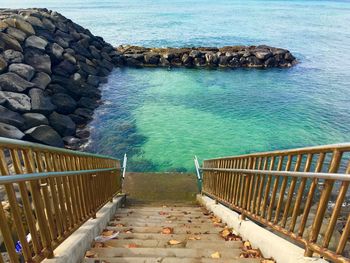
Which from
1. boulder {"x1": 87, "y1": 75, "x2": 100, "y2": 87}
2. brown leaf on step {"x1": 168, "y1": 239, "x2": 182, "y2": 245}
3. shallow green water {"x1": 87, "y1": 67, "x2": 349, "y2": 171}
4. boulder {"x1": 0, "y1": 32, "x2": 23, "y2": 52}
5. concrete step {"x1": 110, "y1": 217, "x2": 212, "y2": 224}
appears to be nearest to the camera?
brown leaf on step {"x1": 168, "y1": 239, "x2": 182, "y2": 245}

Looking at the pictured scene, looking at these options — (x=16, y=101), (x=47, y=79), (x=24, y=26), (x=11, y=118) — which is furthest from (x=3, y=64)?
(x=24, y=26)

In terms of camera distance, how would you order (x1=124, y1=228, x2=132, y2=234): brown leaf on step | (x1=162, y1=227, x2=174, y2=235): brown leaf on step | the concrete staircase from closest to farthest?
the concrete staircase
(x1=124, y1=228, x2=132, y2=234): brown leaf on step
(x1=162, y1=227, x2=174, y2=235): brown leaf on step

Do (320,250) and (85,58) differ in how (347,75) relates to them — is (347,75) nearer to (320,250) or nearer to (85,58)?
(85,58)

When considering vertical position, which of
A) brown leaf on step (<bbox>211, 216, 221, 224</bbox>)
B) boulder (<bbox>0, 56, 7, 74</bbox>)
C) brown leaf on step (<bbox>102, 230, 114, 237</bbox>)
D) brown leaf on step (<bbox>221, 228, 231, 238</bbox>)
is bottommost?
brown leaf on step (<bbox>211, 216, 221, 224</bbox>)

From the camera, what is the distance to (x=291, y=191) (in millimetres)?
3758

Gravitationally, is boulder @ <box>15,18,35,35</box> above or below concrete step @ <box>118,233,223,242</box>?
above

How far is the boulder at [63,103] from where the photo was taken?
1691 cm

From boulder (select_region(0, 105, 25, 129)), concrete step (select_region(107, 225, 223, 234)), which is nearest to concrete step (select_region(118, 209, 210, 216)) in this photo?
concrete step (select_region(107, 225, 223, 234))

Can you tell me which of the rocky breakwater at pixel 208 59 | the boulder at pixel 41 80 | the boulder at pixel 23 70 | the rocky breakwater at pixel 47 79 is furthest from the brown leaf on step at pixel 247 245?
the rocky breakwater at pixel 208 59

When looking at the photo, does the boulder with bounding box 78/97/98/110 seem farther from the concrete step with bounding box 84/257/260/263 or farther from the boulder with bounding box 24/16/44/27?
the concrete step with bounding box 84/257/260/263

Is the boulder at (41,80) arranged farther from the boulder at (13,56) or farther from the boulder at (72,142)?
the boulder at (72,142)

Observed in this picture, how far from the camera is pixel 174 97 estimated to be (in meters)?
22.1

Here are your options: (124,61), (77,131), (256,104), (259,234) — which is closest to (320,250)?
(259,234)

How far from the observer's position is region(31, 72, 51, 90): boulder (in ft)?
56.3
